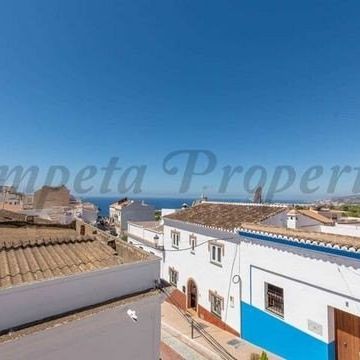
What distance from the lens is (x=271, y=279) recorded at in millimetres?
14070

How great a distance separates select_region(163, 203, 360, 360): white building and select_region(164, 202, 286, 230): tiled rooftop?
0.07 metres

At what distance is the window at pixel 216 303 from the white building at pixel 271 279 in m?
0.06

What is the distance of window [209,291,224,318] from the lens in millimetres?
17969

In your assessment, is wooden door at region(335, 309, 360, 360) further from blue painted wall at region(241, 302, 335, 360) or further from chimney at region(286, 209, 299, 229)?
chimney at region(286, 209, 299, 229)

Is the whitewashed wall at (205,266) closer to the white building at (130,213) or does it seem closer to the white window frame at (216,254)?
the white window frame at (216,254)

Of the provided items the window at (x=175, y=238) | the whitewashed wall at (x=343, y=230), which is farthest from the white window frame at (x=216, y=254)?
the whitewashed wall at (x=343, y=230)

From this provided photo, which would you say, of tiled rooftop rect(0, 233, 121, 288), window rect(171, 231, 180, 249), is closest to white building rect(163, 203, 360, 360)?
window rect(171, 231, 180, 249)

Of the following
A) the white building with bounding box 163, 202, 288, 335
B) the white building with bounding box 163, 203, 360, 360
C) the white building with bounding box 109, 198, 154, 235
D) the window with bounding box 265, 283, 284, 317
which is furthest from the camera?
the white building with bounding box 109, 198, 154, 235

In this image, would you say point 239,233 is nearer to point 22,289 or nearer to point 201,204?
point 201,204

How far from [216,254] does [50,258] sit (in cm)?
1291

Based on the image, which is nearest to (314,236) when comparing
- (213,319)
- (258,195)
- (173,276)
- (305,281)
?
(305,281)

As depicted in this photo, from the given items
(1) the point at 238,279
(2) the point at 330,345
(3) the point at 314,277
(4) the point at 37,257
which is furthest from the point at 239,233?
(4) the point at 37,257

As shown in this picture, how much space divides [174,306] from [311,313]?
463 inches

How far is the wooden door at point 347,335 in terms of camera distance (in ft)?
37.2
